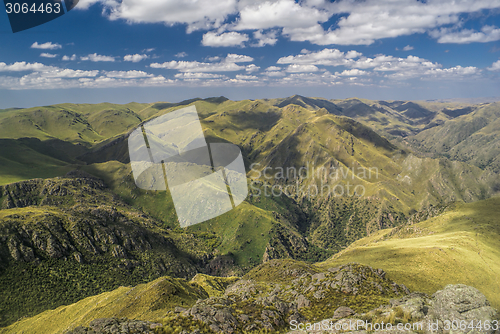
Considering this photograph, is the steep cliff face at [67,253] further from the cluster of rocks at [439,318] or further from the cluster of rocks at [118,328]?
the cluster of rocks at [439,318]

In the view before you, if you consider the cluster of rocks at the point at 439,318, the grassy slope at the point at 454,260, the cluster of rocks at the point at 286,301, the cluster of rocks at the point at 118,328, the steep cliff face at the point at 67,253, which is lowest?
the steep cliff face at the point at 67,253

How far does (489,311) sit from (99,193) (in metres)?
218

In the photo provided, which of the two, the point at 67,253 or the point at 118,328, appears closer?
the point at 118,328

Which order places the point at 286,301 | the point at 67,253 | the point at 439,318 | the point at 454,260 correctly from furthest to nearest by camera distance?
the point at 67,253 → the point at 454,260 → the point at 286,301 → the point at 439,318

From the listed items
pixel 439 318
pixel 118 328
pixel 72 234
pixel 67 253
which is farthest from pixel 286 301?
pixel 72 234

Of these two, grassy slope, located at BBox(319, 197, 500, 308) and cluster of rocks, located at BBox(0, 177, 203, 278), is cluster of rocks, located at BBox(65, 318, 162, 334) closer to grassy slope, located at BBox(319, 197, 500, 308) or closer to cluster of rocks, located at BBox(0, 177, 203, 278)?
grassy slope, located at BBox(319, 197, 500, 308)

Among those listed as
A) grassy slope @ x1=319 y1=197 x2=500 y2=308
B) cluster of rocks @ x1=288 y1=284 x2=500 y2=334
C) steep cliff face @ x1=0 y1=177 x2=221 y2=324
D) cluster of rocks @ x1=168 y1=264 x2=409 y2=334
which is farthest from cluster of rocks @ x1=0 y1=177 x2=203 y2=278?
cluster of rocks @ x1=288 y1=284 x2=500 y2=334

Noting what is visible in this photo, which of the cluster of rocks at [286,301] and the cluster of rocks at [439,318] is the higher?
the cluster of rocks at [439,318]

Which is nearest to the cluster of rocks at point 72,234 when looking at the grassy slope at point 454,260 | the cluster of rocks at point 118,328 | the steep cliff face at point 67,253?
the steep cliff face at point 67,253

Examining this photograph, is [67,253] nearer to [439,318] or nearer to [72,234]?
[72,234]

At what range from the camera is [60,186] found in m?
163

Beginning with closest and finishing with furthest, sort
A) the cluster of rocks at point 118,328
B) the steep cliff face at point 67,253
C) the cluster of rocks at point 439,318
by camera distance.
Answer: the cluster of rocks at point 439,318
the cluster of rocks at point 118,328
the steep cliff face at point 67,253

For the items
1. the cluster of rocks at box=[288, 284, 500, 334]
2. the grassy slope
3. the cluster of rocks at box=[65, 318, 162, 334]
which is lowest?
the grassy slope

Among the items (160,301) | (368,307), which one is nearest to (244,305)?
(368,307)
